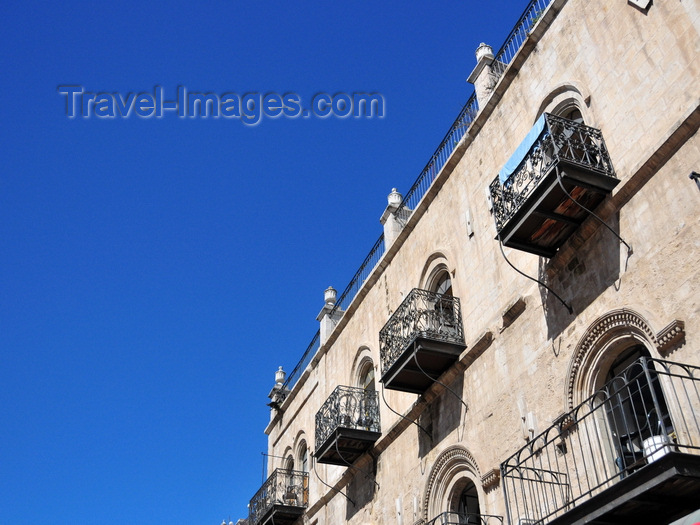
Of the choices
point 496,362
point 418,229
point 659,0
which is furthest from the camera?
point 418,229

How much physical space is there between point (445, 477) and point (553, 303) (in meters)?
3.97

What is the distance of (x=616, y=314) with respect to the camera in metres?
9.59

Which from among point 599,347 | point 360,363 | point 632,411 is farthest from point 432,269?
point 632,411

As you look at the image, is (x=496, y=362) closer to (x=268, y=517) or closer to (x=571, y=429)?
(x=571, y=429)

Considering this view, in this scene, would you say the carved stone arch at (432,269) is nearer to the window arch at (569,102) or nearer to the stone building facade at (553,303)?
the stone building facade at (553,303)

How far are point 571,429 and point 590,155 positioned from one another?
375 centimetres

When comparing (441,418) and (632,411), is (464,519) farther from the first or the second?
(632,411)

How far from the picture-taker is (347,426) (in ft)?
52.7

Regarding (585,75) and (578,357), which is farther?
(585,75)

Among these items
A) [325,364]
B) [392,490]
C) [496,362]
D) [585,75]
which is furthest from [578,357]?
[325,364]

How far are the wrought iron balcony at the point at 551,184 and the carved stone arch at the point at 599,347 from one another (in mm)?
1567

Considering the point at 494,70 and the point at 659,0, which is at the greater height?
→ the point at 494,70

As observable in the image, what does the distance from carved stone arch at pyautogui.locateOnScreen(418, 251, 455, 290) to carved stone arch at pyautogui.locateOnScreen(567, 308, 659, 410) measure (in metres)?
4.72

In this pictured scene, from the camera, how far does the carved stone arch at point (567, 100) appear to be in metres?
11.0
